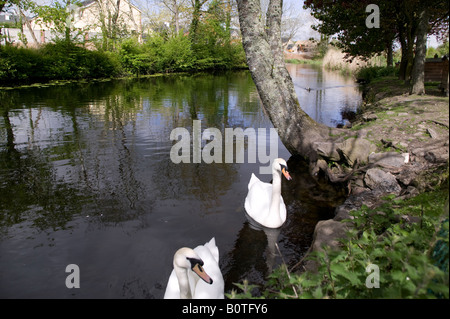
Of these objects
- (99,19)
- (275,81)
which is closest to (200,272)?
(275,81)

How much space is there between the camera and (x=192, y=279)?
3.74m

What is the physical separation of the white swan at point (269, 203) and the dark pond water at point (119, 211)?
23 cm

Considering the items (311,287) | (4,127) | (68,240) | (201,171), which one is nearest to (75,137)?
(4,127)

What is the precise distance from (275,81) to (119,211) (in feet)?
16.7

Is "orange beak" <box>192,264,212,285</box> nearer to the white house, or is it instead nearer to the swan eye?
the swan eye

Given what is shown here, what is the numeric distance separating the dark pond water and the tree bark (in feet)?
20.2

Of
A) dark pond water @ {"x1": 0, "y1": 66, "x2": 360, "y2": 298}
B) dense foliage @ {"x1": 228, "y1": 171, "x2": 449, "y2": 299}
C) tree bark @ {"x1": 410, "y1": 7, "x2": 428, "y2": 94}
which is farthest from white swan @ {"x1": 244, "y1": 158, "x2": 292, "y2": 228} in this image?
tree bark @ {"x1": 410, "y1": 7, "x2": 428, "y2": 94}

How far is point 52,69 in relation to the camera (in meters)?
26.3

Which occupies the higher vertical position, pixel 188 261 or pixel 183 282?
pixel 188 261

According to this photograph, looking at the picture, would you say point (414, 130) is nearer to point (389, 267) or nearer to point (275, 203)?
point (275, 203)

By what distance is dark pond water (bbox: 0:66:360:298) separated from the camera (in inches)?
177

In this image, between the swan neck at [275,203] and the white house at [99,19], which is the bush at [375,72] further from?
the white house at [99,19]

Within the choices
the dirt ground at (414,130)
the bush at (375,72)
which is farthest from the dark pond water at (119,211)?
the bush at (375,72)

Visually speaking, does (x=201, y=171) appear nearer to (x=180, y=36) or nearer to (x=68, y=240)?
(x=68, y=240)
